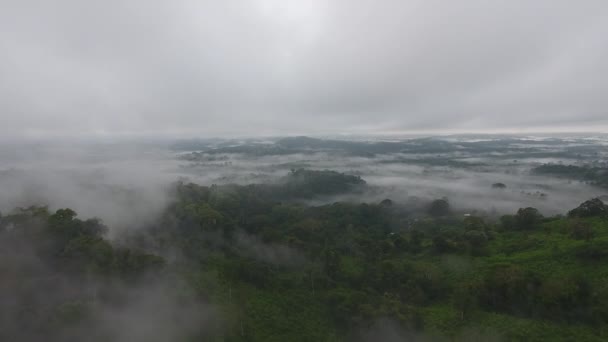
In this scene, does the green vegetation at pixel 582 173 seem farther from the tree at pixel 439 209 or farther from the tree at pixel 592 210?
the tree at pixel 592 210

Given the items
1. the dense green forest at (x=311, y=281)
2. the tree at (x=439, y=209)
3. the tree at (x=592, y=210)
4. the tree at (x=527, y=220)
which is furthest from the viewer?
the tree at (x=439, y=209)

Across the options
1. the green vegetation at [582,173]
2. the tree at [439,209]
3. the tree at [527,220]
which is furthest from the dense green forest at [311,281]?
the green vegetation at [582,173]

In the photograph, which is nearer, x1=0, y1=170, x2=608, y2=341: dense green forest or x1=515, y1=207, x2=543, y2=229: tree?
x1=0, y1=170, x2=608, y2=341: dense green forest

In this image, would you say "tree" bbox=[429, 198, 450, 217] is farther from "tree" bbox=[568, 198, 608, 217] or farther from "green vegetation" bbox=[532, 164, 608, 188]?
"green vegetation" bbox=[532, 164, 608, 188]

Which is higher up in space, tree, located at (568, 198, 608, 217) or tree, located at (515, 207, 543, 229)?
tree, located at (568, 198, 608, 217)

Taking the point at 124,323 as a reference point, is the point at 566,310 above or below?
above

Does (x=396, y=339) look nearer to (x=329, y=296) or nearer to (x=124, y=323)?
(x=329, y=296)

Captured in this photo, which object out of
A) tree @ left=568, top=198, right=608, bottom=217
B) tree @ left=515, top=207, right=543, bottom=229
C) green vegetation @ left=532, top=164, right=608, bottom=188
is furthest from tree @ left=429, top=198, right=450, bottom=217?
green vegetation @ left=532, top=164, right=608, bottom=188

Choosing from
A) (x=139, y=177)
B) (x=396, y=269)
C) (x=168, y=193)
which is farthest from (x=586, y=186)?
(x=139, y=177)
